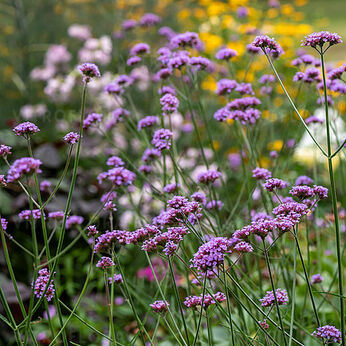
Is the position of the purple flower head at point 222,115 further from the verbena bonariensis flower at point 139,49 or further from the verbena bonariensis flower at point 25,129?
the verbena bonariensis flower at point 25,129

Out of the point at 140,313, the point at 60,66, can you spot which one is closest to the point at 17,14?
the point at 60,66

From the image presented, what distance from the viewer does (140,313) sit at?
213 cm

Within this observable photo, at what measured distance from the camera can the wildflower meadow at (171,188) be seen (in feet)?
3.30

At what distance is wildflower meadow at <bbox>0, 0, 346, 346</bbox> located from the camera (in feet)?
3.30

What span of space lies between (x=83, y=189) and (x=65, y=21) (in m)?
3.46

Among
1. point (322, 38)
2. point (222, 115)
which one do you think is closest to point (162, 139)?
point (222, 115)

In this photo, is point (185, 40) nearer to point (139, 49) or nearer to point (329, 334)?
point (139, 49)

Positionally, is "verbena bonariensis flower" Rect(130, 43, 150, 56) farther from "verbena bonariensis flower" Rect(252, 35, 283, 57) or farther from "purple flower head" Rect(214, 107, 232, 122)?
"verbena bonariensis flower" Rect(252, 35, 283, 57)

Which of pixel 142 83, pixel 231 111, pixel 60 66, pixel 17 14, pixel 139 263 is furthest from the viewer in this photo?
pixel 60 66

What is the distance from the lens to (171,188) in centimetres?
133

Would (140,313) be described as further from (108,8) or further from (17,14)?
(108,8)

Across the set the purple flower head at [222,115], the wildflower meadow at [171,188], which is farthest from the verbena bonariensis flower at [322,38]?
the purple flower head at [222,115]

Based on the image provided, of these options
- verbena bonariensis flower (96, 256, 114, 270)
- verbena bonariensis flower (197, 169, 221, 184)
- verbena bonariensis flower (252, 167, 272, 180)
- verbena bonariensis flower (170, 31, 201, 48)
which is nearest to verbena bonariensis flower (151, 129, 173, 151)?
verbena bonariensis flower (197, 169, 221, 184)

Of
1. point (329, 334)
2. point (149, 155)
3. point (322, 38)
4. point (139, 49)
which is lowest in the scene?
point (329, 334)
